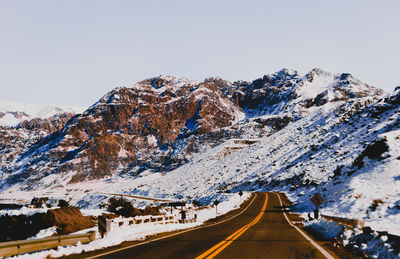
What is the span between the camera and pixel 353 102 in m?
126

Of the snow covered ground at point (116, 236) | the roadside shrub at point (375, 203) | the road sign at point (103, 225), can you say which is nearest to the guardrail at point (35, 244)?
the snow covered ground at point (116, 236)

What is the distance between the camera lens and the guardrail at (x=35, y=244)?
8654 mm

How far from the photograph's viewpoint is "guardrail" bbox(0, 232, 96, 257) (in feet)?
28.4

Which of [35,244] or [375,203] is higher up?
[35,244]

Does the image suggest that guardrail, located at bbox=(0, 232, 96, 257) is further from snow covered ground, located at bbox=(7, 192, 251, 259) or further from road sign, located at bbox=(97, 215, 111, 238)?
road sign, located at bbox=(97, 215, 111, 238)

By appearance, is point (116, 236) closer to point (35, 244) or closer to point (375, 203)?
point (35, 244)

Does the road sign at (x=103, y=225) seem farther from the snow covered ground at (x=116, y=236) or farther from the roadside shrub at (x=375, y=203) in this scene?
the roadside shrub at (x=375, y=203)

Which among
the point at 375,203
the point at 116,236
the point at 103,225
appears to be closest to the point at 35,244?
the point at 103,225

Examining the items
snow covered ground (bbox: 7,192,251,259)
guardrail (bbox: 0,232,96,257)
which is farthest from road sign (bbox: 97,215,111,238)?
guardrail (bbox: 0,232,96,257)

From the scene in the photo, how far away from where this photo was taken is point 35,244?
9672 mm

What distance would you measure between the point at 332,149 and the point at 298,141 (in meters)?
42.5

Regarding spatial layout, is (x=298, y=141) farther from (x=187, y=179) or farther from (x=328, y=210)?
(x=328, y=210)

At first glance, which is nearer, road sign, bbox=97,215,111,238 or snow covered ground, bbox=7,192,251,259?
snow covered ground, bbox=7,192,251,259

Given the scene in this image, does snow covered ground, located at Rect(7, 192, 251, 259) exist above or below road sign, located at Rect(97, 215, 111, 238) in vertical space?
below
